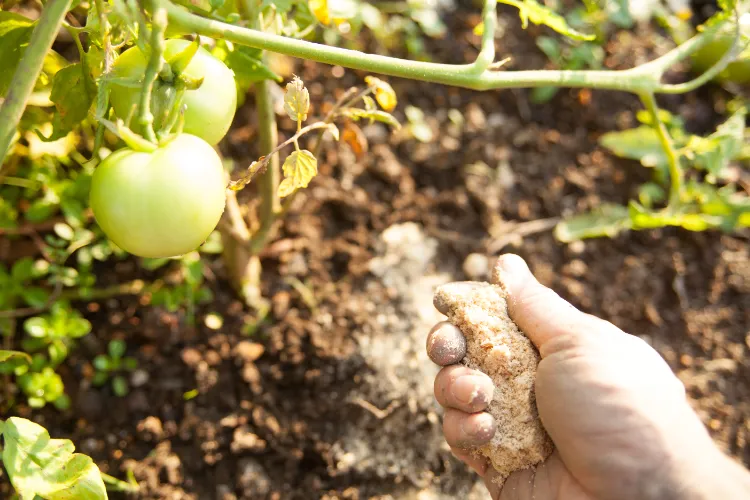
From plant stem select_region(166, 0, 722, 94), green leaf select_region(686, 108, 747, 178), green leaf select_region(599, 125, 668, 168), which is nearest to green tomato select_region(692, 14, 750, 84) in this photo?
green leaf select_region(599, 125, 668, 168)

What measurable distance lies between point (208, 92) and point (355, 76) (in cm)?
116

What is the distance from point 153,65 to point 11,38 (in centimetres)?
35

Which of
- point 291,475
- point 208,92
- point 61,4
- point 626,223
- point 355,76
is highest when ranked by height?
point 61,4

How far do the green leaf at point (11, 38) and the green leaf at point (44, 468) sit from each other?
19.7 inches

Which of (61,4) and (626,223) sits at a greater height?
(61,4)

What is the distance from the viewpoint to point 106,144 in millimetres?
1517

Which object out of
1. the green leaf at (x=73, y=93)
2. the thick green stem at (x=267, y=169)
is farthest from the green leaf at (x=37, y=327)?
the green leaf at (x=73, y=93)

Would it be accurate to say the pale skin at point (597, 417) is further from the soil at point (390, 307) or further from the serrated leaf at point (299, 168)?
the soil at point (390, 307)

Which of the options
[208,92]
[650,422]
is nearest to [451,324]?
[650,422]

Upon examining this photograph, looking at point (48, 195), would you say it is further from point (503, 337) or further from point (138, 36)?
point (503, 337)

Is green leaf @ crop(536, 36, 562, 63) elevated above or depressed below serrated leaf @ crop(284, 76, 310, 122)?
below

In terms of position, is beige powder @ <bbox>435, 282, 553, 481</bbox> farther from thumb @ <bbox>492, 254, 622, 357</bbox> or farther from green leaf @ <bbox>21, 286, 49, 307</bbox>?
green leaf @ <bbox>21, 286, 49, 307</bbox>

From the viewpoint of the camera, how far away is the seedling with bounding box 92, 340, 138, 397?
1.41m

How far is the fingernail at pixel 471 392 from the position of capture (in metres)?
1.00
